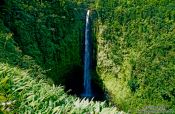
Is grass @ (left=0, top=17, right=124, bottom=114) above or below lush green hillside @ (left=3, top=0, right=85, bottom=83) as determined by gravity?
above

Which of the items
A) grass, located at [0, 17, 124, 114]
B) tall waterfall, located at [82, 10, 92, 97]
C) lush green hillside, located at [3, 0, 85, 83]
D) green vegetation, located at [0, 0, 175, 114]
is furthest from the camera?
tall waterfall, located at [82, 10, 92, 97]

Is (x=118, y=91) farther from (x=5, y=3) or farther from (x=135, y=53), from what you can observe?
(x=5, y=3)

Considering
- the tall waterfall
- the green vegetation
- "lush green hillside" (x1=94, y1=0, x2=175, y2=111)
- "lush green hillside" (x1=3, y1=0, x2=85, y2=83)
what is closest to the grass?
"lush green hillside" (x1=3, y1=0, x2=85, y2=83)

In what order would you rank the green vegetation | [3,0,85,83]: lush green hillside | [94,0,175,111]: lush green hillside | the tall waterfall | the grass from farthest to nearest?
the tall waterfall
[94,0,175,111]: lush green hillside
the green vegetation
[3,0,85,83]: lush green hillside
the grass

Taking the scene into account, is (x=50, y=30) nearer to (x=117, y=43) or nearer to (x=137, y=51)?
(x=117, y=43)

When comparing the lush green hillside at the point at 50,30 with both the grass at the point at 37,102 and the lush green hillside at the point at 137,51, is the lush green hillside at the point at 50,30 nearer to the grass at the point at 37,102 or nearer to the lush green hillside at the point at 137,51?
Result: the lush green hillside at the point at 137,51

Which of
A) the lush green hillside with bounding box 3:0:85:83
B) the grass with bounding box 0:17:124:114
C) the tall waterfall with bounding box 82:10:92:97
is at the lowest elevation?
the tall waterfall with bounding box 82:10:92:97

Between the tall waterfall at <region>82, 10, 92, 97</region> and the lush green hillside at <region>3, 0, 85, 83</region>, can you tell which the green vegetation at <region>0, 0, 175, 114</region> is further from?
the tall waterfall at <region>82, 10, 92, 97</region>

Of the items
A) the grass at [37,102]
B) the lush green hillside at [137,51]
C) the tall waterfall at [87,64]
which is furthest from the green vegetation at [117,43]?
the grass at [37,102]

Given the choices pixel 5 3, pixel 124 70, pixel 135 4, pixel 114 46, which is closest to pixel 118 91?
pixel 124 70
